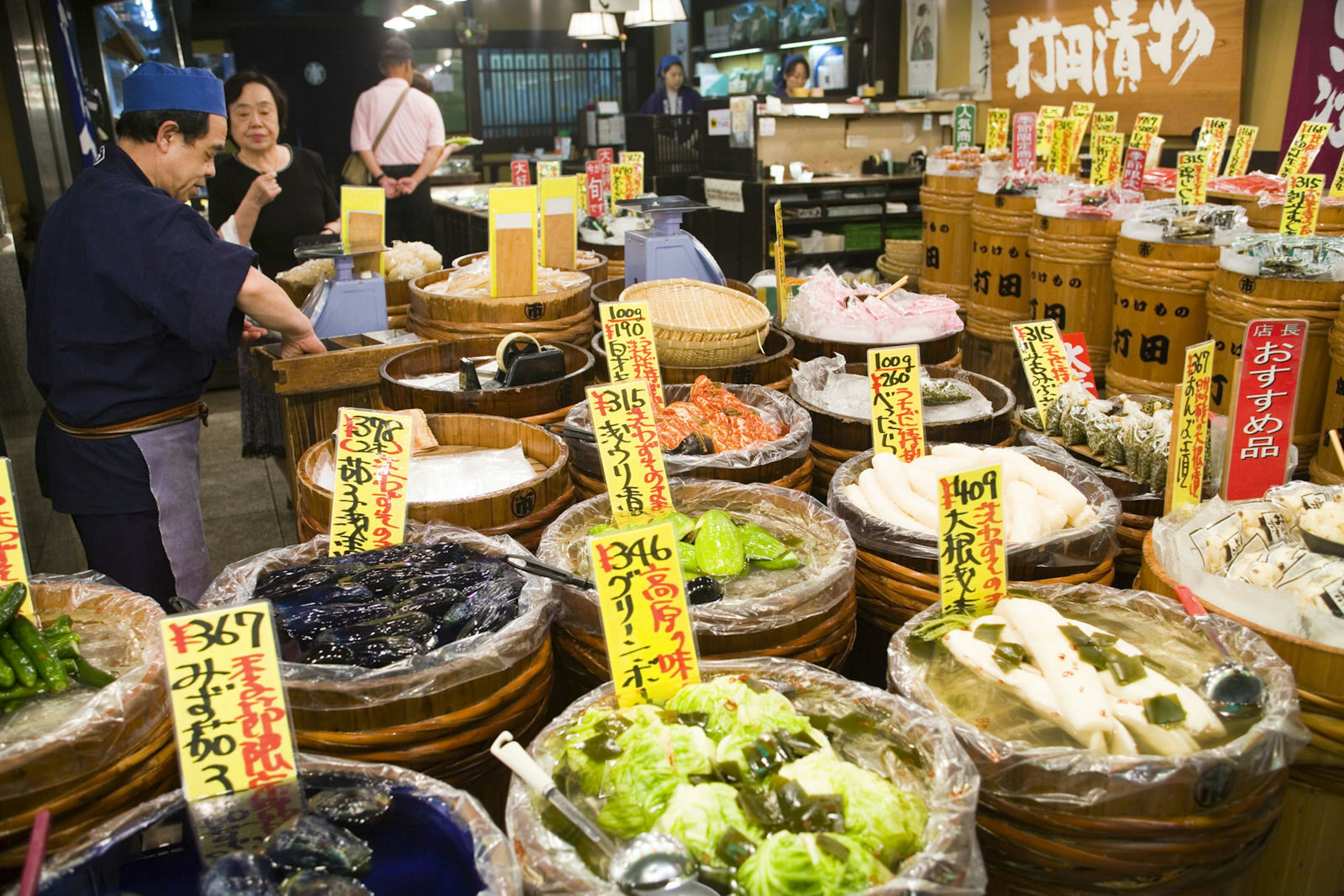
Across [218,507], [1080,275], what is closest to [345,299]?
[218,507]

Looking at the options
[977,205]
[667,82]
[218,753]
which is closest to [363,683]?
[218,753]

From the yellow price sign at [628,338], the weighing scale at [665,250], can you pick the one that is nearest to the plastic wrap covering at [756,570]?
the yellow price sign at [628,338]

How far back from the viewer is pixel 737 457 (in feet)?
8.24

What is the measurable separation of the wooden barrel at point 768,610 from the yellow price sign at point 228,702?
638 millimetres

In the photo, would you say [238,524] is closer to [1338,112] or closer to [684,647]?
[684,647]

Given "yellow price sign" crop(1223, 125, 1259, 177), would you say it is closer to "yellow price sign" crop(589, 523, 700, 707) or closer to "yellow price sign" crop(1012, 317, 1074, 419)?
"yellow price sign" crop(1012, 317, 1074, 419)

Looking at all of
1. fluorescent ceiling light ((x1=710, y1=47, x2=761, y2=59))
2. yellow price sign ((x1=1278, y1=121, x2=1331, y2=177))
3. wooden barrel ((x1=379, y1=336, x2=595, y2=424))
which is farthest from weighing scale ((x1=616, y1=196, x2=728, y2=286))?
fluorescent ceiling light ((x1=710, y1=47, x2=761, y2=59))

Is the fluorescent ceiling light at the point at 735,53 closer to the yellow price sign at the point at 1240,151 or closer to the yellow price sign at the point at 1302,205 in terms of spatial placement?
the yellow price sign at the point at 1240,151

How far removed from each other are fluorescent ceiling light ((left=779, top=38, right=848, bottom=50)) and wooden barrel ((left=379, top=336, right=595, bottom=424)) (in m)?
10.9

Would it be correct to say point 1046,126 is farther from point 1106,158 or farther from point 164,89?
point 164,89

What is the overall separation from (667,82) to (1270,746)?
38.5ft

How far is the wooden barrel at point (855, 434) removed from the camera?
279 centimetres

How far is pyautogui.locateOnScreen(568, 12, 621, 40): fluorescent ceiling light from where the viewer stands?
11734 mm

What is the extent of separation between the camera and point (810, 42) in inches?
517
